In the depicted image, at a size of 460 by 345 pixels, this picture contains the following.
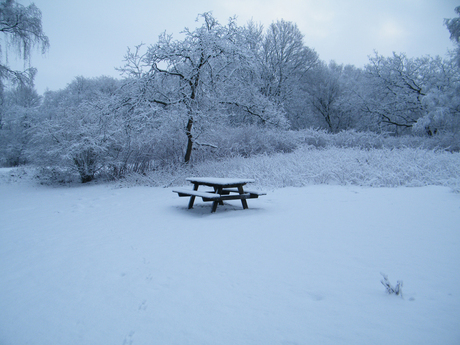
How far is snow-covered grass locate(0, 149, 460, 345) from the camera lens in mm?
1622

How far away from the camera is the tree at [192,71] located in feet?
30.1

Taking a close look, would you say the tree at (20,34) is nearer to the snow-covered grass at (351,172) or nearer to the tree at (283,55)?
the snow-covered grass at (351,172)

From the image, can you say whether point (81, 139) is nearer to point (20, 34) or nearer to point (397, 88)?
point (20, 34)

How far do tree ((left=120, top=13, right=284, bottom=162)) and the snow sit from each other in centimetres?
590

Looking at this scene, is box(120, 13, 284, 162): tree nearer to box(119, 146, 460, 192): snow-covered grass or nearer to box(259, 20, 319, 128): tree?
box(119, 146, 460, 192): snow-covered grass

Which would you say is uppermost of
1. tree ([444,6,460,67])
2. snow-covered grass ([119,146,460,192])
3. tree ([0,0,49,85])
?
tree ([444,6,460,67])

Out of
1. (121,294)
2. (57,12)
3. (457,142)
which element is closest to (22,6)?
(57,12)

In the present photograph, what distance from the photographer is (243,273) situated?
233 cm

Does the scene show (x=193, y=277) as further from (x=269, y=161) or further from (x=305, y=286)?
(x=269, y=161)

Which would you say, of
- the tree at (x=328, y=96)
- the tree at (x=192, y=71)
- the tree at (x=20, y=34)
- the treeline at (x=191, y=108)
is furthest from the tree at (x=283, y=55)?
the tree at (x=20, y=34)

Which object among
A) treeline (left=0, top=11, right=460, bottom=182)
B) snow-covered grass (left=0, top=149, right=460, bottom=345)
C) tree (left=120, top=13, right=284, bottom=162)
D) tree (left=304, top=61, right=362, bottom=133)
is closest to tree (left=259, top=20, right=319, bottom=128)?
tree (left=304, top=61, right=362, bottom=133)

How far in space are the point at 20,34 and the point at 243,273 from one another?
42.2 feet

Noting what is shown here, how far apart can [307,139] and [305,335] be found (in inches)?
551

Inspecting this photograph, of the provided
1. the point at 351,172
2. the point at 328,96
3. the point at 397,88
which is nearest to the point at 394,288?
the point at 351,172
